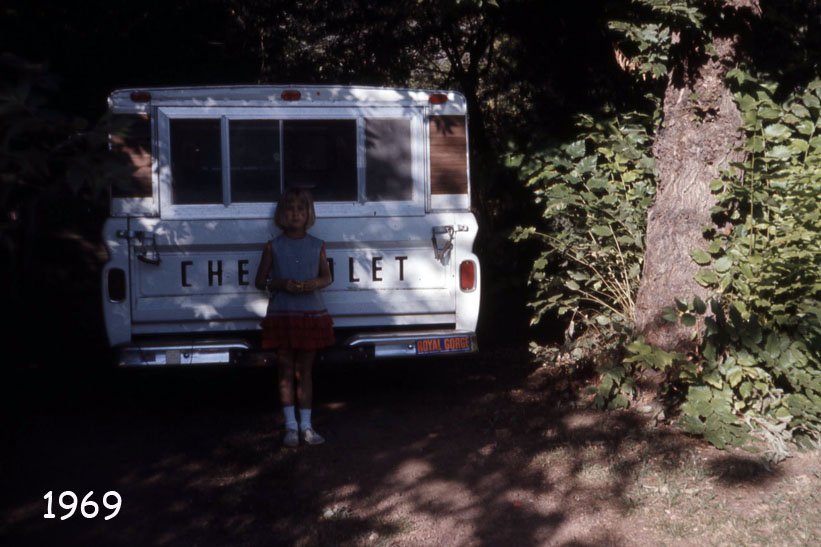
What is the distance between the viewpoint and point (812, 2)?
6.40 m

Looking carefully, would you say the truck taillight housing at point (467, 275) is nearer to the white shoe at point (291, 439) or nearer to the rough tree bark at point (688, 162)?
the rough tree bark at point (688, 162)

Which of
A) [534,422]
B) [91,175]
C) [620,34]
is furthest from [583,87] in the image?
[91,175]

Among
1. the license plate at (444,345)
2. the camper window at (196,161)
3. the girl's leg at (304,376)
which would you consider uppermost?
the camper window at (196,161)

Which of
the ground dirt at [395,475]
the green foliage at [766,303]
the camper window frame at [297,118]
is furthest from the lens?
the camper window frame at [297,118]

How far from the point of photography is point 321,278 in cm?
569

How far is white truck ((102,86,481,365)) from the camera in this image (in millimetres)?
5906

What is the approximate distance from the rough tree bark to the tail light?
3.71 m

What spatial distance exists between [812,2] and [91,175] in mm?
5794

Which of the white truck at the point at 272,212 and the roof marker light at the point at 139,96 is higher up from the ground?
the roof marker light at the point at 139,96

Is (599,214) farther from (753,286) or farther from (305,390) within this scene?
(305,390)

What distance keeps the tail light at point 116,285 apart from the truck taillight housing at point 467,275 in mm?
2401

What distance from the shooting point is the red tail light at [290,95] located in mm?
6102

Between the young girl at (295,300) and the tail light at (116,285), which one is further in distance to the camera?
the tail light at (116,285)

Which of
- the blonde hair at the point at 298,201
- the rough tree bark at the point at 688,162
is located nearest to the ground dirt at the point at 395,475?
the rough tree bark at the point at 688,162
